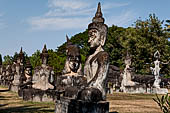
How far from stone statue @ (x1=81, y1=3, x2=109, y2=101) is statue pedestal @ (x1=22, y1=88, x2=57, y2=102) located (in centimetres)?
643

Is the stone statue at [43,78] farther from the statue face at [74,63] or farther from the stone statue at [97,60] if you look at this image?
the stone statue at [97,60]

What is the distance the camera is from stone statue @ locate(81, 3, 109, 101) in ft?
24.5

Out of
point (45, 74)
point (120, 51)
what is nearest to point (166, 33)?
point (120, 51)

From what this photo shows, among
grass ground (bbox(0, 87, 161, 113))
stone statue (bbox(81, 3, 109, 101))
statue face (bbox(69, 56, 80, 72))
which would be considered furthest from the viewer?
statue face (bbox(69, 56, 80, 72))

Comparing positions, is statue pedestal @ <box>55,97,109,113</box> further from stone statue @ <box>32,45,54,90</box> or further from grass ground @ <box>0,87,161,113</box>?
stone statue @ <box>32,45,54,90</box>

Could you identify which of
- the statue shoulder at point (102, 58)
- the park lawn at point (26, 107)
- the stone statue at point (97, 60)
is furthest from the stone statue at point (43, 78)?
the statue shoulder at point (102, 58)

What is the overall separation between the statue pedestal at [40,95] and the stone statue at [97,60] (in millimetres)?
6432

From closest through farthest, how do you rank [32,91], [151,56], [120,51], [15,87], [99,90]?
[99,90] < [32,91] < [15,87] < [151,56] < [120,51]

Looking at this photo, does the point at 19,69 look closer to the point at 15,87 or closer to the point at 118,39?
the point at 15,87

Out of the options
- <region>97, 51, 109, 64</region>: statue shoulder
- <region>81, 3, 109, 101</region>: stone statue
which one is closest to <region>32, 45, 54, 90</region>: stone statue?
<region>81, 3, 109, 101</region>: stone statue

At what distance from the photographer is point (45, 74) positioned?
15.1m

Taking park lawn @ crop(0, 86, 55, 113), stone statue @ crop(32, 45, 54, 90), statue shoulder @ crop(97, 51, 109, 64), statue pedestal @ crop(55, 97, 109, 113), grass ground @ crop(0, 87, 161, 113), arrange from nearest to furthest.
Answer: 1. statue pedestal @ crop(55, 97, 109, 113)
2. statue shoulder @ crop(97, 51, 109, 64)
3. park lawn @ crop(0, 86, 55, 113)
4. grass ground @ crop(0, 87, 161, 113)
5. stone statue @ crop(32, 45, 54, 90)

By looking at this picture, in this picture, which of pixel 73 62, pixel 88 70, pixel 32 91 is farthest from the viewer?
pixel 73 62

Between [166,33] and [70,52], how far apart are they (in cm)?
2774
